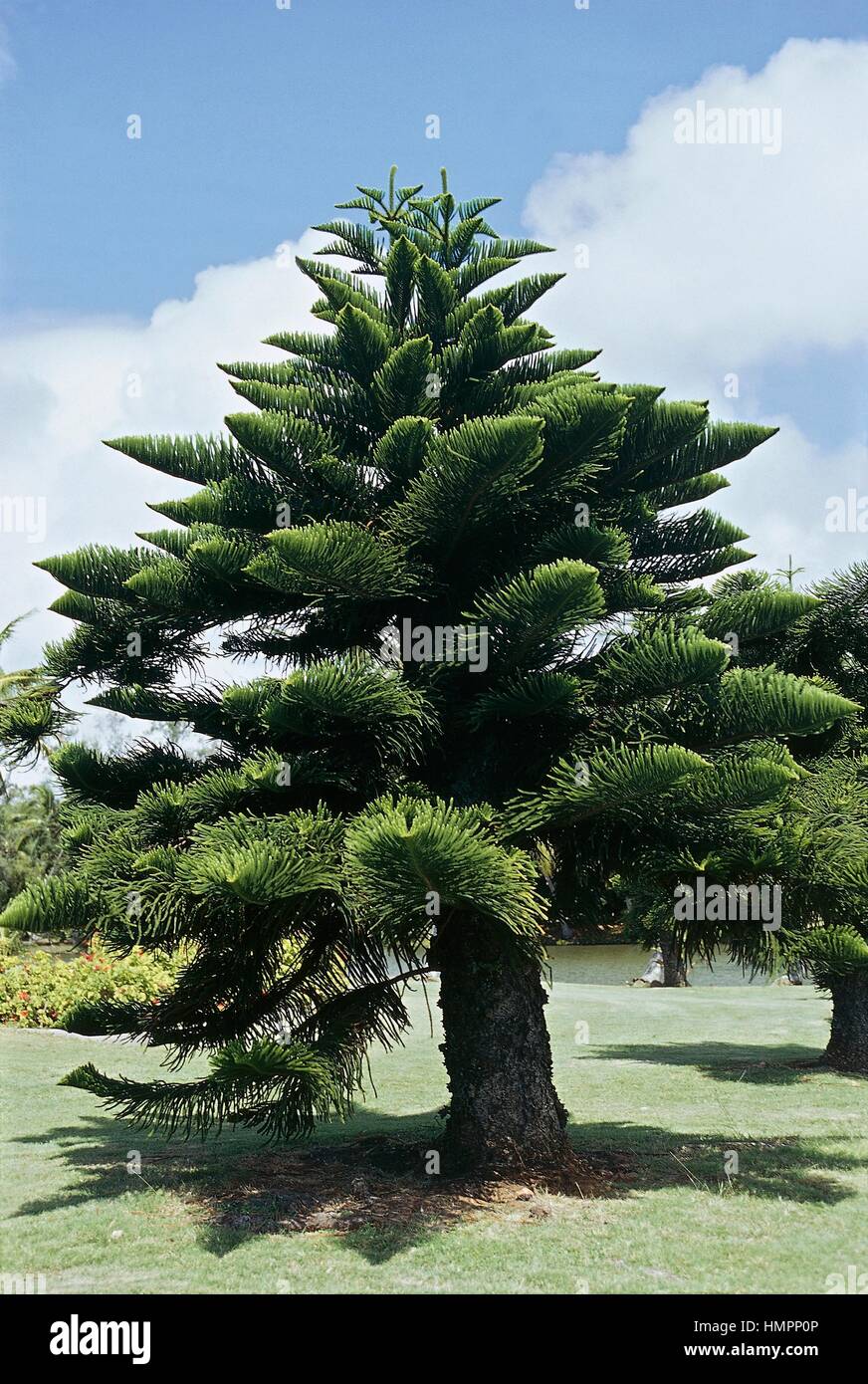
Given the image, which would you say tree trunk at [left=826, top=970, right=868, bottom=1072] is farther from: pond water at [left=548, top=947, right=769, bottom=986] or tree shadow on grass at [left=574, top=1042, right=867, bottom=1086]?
pond water at [left=548, top=947, right=769, bottom=986]

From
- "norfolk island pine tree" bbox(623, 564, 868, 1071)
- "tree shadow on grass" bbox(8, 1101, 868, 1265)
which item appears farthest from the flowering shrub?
"norfolk island pine tree" bbox(623, 564, 868, 1071)

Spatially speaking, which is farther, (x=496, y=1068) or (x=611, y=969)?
(x=611, y=969)

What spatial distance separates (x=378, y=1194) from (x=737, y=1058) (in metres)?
8.04

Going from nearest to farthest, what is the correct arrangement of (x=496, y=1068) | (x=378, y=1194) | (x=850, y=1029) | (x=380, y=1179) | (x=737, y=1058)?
(x=378, y=1194), (x=496, y=1068), (x=380, y=1179), (x=850, y=1029), (x=737, y=1058)

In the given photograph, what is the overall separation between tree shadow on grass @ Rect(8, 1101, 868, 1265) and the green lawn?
0.08 ft

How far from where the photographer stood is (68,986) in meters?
14.1

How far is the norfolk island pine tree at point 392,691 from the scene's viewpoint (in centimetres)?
520

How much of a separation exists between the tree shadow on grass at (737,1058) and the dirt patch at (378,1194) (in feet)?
17.7

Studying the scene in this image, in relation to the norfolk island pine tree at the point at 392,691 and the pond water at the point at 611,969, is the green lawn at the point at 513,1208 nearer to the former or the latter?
the norfolk island pine tree at the point at 392,691

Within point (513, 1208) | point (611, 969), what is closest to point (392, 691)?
point (513, 1208)

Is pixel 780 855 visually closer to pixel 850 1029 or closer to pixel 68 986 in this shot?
pixel 850 1029

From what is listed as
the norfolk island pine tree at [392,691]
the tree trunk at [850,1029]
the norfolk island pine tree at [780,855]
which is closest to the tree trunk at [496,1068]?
the norfolk island pine tree at [392,691]

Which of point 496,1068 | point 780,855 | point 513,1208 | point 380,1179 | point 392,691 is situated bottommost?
point 380,1179

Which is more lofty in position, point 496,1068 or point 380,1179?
point 496,1068
